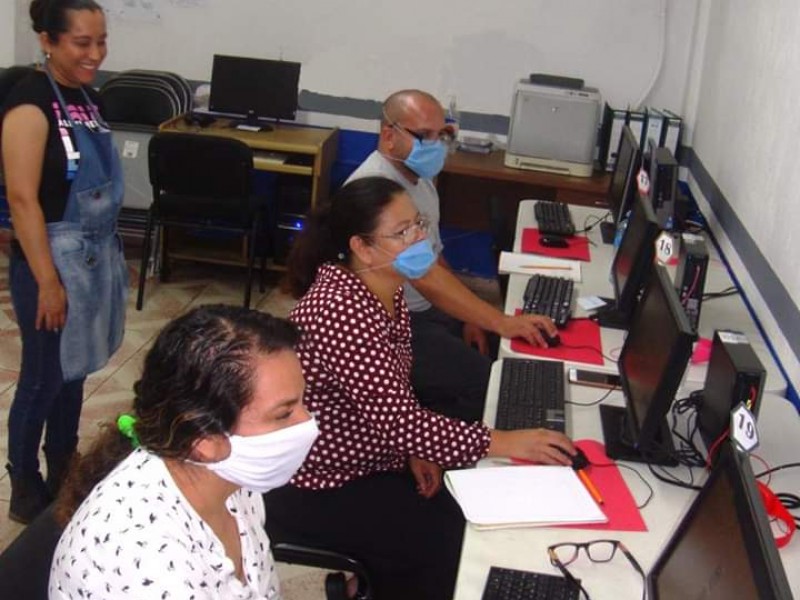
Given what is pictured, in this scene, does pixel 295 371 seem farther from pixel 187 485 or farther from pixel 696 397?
pixel 696 397

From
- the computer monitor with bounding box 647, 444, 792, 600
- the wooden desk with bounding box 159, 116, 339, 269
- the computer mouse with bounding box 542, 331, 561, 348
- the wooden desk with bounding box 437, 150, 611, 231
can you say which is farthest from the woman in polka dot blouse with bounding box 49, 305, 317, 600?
the wooden desk with bounding box 159, 116, 339, 269

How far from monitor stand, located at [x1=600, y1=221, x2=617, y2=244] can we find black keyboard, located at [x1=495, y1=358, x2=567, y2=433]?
1.36 meters

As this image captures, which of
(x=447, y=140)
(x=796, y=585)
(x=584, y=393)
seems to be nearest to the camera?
(x=796, y=585)

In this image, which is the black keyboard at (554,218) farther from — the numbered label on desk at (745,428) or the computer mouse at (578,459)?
the numbered label on desk at (745,428)

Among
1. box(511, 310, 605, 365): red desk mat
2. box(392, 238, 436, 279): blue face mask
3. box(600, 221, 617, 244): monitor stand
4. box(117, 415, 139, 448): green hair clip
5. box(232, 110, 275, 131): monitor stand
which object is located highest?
box(232, 110, 275, 131): monitor stand

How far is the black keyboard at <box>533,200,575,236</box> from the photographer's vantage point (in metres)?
3.66

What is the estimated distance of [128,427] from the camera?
140cm

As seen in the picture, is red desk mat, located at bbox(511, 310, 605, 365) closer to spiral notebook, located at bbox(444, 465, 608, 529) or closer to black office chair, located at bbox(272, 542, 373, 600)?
spiral notebook, located at bbox(444, 465, 608, 529)

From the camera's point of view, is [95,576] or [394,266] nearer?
[95,576]

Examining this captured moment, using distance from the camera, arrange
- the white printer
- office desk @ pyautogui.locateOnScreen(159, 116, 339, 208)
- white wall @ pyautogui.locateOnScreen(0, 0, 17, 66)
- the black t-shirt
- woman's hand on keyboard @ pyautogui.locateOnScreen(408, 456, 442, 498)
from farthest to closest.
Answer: white wall @ pyautogui.locateOnScreen(0, 0, 17, 66)
office desk @ pyautogui.locateOnScreen(159, 116, 339, 208)
the white printer
the black t-shirt
woman's hand on keyboard @ pyautogui.locateOnScreen(408, 456, 442, 498)

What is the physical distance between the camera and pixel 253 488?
1457mm

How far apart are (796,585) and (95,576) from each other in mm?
1110

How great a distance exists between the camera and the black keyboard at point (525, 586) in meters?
1.52

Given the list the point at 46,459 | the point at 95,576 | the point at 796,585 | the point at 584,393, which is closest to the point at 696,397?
the point at 584,393
